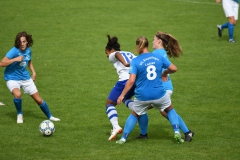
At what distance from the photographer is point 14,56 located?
38.8 feet

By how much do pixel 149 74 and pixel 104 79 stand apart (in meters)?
6.60

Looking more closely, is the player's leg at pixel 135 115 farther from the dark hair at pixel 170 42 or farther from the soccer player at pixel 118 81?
the dark hair at pixel 170 42

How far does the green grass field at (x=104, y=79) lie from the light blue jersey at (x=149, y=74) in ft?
3.44

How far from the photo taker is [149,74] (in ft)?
32.4

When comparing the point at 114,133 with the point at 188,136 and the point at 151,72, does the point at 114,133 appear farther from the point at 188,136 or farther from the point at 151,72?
→ the point at 151,72

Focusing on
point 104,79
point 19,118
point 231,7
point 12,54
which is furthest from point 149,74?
point 231,7

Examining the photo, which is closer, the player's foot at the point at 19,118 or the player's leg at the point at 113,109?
the player's leg at the point at 113,109

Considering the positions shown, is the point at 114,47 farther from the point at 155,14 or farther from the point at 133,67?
the point at 155,14

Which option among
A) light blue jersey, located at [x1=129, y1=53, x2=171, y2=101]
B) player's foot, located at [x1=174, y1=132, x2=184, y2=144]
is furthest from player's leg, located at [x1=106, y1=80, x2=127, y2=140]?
player's foot, located at [x1=174, y1=132, x2=184, y2=144]

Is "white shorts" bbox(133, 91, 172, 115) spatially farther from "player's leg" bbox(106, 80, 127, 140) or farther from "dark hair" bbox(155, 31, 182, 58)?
"dark hair" bbox(155, 31, 182, 58)

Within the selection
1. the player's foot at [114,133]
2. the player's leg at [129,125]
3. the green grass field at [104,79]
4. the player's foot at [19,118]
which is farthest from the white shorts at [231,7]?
the player's leg at [129,125]

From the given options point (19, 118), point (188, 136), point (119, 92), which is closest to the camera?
point (188, 136)

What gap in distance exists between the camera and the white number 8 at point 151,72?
9.84 m

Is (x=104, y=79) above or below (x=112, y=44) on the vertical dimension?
below
